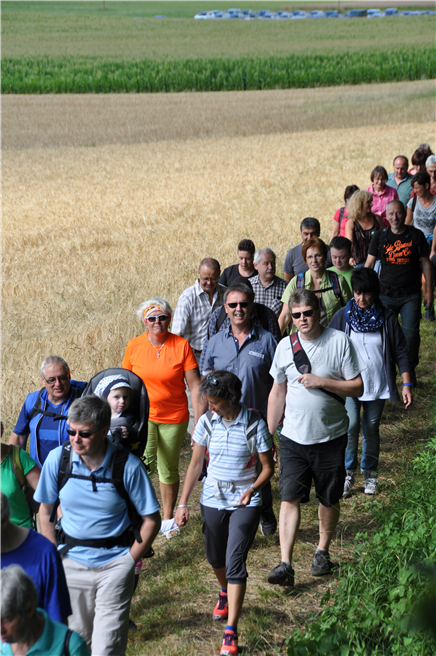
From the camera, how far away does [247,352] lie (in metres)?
5.48

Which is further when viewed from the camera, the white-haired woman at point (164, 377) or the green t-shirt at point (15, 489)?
the white-haired woman at point (164, 377)

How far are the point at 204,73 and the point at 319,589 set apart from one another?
64.5m

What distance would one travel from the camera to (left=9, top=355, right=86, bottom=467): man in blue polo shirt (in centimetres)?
493

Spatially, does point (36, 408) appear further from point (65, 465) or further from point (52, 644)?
point (52, 644)

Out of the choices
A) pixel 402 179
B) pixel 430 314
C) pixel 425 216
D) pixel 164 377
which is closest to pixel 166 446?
pixel 164 377

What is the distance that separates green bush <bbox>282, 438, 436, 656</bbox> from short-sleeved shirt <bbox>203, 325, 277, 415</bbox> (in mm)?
1294

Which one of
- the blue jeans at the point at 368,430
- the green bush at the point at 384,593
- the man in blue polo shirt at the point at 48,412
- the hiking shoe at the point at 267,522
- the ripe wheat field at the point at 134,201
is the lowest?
the ripe wheat field at the point at 134,201

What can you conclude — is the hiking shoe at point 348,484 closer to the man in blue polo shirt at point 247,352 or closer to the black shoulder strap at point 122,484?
the man in blue polo shirt at point 247,352

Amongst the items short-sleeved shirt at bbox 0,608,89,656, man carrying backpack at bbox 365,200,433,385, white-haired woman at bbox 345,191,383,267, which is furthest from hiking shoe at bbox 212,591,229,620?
white-haired woman at bbox 345,191,383,267

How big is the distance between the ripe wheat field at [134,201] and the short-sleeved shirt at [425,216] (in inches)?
146

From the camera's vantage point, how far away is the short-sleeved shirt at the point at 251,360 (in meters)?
5.46

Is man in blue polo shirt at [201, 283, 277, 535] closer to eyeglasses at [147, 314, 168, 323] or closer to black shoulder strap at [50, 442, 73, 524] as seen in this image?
eyeglasses at [147, 314, 168, 323]

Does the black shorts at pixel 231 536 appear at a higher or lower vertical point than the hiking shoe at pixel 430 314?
higher

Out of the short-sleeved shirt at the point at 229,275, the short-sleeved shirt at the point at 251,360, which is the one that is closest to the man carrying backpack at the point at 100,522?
the short-sleeved shirt at the point at 251,360
